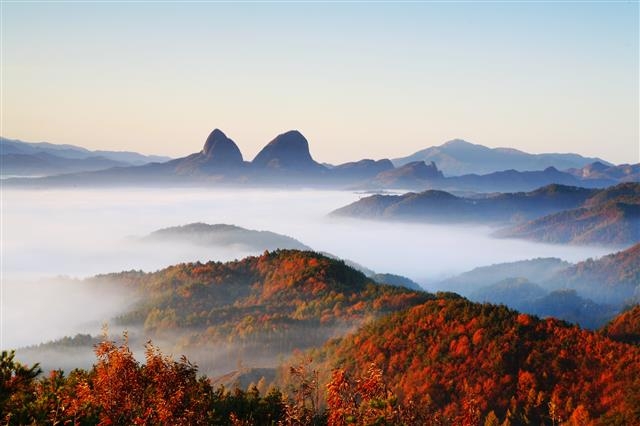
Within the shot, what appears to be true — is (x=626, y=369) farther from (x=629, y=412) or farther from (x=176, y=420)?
(x=176, y=420)

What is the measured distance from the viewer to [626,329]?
153750 mm

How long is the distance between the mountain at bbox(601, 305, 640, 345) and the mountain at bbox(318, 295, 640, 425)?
37.3ft

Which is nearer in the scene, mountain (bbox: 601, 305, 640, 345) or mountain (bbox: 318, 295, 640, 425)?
mountain (bbox: 318, 295, 640, 425)

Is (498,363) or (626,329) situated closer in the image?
(498,363)

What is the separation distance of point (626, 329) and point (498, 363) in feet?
146

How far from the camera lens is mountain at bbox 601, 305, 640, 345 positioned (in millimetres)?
143913

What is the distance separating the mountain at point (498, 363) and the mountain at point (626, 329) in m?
11.4

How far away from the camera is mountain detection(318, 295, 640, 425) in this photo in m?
111

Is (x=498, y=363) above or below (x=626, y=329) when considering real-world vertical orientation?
below

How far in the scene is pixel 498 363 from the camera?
442 ft

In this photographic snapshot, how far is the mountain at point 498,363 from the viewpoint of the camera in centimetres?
11125

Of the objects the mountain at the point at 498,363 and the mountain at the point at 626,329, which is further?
the mountain at the point at 626,329

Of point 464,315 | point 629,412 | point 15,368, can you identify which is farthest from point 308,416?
point 464,315

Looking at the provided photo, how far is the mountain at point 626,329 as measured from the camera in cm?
14391
